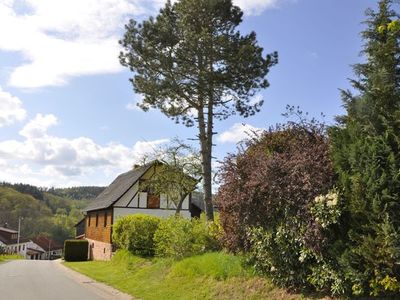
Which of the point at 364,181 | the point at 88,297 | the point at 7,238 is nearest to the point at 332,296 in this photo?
the point at 364,181

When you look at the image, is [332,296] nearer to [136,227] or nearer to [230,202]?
[230,202]

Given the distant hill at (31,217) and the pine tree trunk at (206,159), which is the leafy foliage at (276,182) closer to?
the pine tree trunk at (206,159)

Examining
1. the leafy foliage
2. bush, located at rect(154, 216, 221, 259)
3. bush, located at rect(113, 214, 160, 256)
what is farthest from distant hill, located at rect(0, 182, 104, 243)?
the leafy foliage

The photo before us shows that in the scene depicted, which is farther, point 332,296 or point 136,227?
point 136,227

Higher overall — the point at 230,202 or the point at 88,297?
the point at 230,202

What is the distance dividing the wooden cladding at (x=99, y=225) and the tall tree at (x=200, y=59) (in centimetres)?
1657

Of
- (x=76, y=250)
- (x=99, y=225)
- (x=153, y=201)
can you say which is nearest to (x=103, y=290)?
(x=153, y=201)

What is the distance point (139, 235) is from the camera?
23.5 m

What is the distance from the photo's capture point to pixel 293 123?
1085 centimetres

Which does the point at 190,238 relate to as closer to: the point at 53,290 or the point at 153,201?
the point at 53,290

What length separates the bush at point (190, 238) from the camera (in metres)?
15.9

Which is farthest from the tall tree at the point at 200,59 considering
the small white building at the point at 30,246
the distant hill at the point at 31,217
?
the distant hill at the point at 31,217

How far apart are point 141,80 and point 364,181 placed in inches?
623

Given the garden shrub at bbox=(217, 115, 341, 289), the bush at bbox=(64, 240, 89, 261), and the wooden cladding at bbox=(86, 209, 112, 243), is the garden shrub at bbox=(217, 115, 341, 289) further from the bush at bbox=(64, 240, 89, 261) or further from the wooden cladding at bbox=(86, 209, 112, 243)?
the bush at bbox=(64, 240, 89, 261)
